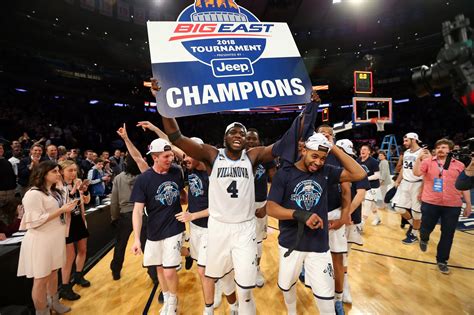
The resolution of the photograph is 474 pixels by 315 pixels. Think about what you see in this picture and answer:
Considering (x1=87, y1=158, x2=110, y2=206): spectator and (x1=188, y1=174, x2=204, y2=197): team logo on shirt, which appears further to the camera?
(x1=87, y1=158, x2=110, y2=206): spectator

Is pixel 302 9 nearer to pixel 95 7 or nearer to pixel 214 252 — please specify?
pixel 95 7

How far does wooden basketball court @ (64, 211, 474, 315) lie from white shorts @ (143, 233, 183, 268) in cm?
78

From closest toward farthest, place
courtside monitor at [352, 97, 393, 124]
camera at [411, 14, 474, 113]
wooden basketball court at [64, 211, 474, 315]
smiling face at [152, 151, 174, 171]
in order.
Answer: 1. camera at [411, 14, 474, 113]
2. smiling face at [152, 151, 174, 171]
3. wooden basketball court at [64, 211, 474, 315]
4. courtside monitor at [352, 97, 393, 124]

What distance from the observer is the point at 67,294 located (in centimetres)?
366

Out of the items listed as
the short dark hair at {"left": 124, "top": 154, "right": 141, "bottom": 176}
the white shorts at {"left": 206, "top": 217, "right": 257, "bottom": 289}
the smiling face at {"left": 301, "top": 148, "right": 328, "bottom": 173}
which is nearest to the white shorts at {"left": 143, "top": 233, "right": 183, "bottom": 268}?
the white shorts at {"left": 206, "top": 217, "right": 257, "bottom": 289}

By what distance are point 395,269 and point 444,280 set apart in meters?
0.62

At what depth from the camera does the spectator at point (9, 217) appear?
12.7 ft

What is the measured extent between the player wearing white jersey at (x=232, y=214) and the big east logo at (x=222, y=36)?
643 mm

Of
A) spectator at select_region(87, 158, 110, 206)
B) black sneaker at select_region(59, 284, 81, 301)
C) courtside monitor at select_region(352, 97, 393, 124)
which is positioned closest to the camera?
black sneaker at select_region(59, 284, 81, 301)

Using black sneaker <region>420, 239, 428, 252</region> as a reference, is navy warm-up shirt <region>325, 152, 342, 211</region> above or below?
above

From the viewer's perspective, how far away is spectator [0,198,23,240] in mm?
3869

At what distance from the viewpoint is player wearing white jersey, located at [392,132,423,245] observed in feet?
17.6

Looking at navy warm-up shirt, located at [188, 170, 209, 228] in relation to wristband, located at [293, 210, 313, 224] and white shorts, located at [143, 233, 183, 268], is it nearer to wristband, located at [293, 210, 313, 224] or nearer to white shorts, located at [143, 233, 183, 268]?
white shorts, located at [143, 233, 183, 268]

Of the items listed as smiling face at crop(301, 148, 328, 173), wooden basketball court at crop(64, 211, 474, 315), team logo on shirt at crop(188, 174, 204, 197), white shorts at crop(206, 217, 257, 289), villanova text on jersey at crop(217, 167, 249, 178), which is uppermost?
smiling face at crop(301, 148, 328, 173)
